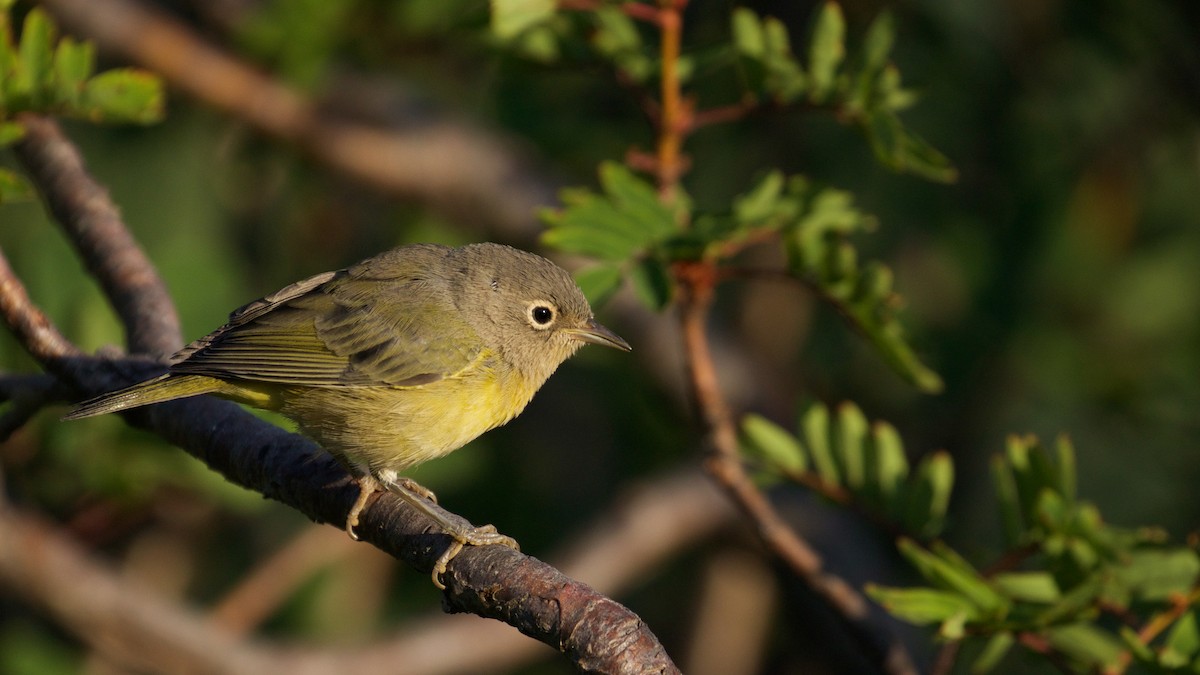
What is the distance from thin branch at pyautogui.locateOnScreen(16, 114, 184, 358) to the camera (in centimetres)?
347

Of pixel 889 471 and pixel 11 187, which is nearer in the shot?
pixel 11 187

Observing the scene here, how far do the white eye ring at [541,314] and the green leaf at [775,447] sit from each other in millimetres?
776

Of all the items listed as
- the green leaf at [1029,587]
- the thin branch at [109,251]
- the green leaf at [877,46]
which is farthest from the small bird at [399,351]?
the green leaf at [1029,587]

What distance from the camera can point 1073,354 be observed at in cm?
582

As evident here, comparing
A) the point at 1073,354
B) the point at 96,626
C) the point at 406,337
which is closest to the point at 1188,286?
the point at 1073,354

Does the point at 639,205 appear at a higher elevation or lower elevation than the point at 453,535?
higher

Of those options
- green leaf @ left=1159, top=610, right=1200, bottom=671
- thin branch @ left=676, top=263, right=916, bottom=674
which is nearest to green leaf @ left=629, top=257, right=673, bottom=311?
thin branch @ left=676, top=263, right=916, bottom=674

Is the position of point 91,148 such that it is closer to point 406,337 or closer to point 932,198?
point 406,337

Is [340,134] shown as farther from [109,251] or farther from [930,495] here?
[930,495]

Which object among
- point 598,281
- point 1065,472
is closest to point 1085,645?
point 1065,472

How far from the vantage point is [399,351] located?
12.6ft

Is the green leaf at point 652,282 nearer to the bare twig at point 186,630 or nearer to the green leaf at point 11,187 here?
the green leaf at point 11,187

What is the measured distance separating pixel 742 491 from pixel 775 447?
159 mm

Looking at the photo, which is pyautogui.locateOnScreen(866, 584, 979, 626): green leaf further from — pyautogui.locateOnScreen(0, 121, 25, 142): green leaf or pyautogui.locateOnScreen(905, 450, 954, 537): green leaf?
pyautogui.locateOnScreen(0, 121, 25, 142): green leaf
